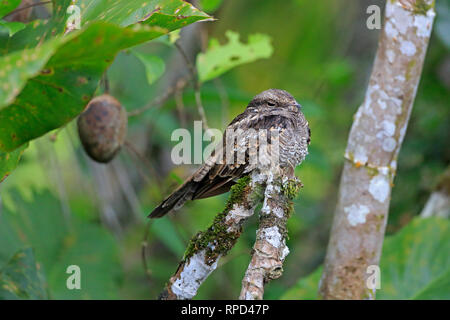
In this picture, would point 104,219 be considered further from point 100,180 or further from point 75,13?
point 75,13

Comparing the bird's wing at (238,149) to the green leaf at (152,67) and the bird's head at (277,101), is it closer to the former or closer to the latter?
the bird's head at (277,101)

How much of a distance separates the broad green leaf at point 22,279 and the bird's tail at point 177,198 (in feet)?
2.48

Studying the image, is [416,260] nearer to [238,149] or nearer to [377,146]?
[377,146]

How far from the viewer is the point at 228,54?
94.3 inches

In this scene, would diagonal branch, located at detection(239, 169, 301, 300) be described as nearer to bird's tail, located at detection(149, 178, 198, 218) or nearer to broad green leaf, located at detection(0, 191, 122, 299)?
bird's tail, located at detection(149, 178, 198, 218)

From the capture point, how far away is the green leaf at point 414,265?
8.08 feet

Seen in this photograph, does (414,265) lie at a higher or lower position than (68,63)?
lower

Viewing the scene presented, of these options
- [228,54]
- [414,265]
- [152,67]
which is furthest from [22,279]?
[414,265]

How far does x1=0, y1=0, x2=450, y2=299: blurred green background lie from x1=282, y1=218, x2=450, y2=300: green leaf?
29 cm

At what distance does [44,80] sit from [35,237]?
2071 mm

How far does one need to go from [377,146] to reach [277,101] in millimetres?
668

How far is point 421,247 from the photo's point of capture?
260 centimetres

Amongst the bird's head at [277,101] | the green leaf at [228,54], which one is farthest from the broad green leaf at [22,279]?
the bird's head at [277,101]
